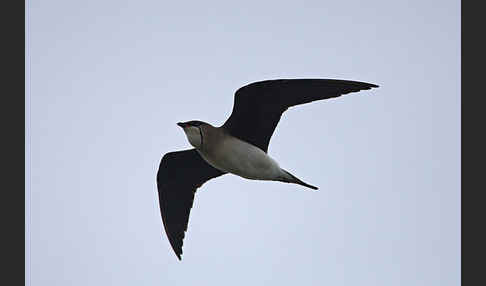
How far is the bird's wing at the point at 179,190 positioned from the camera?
33.6ft

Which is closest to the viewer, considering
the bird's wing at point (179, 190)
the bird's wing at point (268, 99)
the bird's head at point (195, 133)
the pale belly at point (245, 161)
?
the bird's wing at point (268, 99)

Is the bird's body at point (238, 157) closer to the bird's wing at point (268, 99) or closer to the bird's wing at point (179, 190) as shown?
the bird's wing at point (268, 99)

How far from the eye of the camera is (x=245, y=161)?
909 centimetres

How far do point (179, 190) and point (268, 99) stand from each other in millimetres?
2022

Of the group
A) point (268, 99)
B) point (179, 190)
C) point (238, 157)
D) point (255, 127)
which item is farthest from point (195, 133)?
point (179, 190)

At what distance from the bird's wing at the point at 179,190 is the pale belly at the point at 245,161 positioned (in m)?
1.08

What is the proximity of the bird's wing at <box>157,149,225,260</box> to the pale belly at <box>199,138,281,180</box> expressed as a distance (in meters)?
1.08

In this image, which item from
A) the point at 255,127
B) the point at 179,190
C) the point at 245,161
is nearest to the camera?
the point at 245,161

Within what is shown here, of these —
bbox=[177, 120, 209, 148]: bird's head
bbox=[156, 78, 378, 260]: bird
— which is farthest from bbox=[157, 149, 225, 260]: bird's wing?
bbox=[177, 120, 209, 148]: bird's head

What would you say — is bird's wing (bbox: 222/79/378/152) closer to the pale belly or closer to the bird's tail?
the pale belly

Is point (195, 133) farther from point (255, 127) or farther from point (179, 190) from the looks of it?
point (179, 190)

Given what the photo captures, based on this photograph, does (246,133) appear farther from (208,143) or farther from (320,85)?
(320,85)

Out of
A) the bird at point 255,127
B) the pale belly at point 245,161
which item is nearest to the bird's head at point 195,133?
the bird at point 255,127

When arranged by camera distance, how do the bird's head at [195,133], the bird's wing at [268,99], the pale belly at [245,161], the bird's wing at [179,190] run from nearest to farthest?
the bird's wing at [268,99]
the pale belly at [245,161]
the bird's head at [195,133]
the bird's wing at [179,190]
